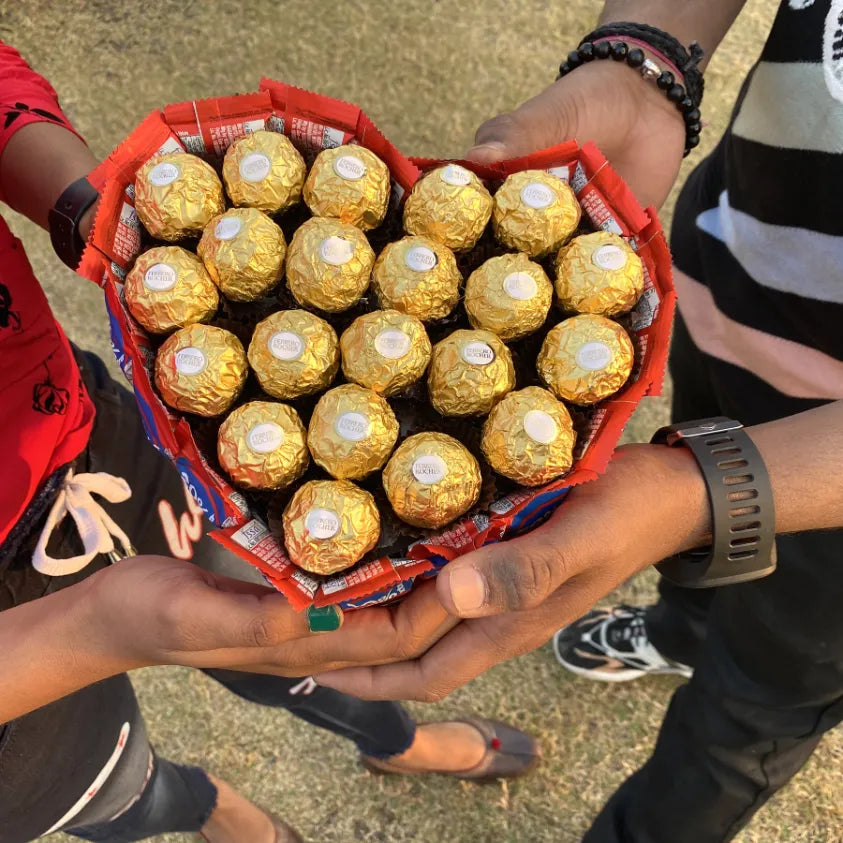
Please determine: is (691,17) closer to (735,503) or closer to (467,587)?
(735,503)

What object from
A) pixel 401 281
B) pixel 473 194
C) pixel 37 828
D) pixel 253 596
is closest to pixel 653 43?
pixel 473 194

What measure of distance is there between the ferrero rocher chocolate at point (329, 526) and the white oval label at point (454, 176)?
0.31m

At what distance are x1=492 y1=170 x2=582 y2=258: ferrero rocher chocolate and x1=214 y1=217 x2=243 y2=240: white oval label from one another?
0.25 metres

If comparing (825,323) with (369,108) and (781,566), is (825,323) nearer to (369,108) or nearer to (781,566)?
(781,566)

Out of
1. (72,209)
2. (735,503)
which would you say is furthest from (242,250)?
(735,503)

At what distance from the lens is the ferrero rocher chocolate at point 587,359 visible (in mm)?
598

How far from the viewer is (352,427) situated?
0.59m

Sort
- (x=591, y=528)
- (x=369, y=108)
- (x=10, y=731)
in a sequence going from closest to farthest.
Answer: (x=591, y=528), (x=10, y=731), (x=369, y=108)

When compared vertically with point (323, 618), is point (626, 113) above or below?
above

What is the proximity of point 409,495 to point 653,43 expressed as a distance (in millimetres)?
647

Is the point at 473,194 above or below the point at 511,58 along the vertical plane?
below

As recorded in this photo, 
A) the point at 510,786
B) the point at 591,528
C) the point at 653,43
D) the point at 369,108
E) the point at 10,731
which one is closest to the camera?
the point at 591,528

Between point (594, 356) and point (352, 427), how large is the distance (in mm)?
223

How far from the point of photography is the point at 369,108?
1.88m
